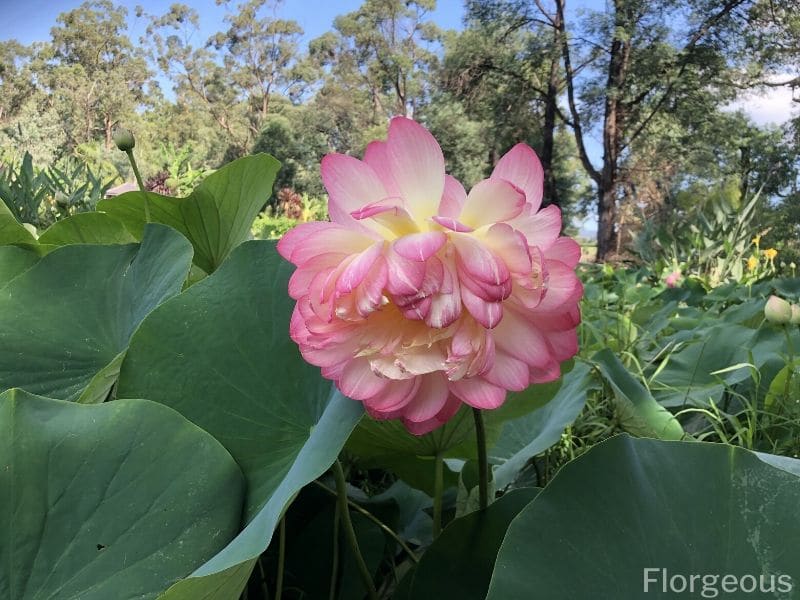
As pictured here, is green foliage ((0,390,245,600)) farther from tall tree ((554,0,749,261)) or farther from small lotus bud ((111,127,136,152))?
tall tree ((554,0,749,261))

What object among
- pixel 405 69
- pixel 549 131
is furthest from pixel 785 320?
pixel 405 69

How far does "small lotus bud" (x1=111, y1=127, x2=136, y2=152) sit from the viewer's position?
47cm

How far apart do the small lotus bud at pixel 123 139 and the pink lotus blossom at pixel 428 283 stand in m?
0.33

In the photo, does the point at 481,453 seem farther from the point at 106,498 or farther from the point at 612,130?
the point at 612,130

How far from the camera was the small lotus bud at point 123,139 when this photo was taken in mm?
471

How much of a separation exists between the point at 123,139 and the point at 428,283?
387mm

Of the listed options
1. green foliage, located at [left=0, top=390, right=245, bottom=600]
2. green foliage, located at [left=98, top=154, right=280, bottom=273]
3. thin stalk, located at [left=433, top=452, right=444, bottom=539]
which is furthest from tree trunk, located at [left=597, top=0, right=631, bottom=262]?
green foliage, located at [left=0, top=390, right=245, bottom=600]

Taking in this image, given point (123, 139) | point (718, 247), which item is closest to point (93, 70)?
point (718, 247)

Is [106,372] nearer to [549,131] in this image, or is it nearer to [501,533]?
[501,533]

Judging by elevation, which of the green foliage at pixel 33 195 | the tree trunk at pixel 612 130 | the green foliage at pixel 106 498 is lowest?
the green foliage at pixel 106 498

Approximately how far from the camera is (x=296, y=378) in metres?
0.27

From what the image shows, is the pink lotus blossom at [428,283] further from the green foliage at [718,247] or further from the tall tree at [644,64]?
the tall tree at [644,64]

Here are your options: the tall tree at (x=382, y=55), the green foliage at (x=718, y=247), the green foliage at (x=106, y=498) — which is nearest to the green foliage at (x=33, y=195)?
the green foliage at (x=106, y=498)

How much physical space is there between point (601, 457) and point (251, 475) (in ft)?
0.45
